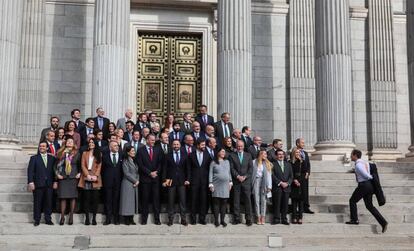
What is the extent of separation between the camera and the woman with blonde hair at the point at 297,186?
1302cm

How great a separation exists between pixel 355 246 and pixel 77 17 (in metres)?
14.4

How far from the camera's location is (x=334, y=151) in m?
17.9

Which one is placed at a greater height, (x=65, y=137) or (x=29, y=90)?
(x=29, y=90)

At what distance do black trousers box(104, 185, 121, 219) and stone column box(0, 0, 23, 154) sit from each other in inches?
213

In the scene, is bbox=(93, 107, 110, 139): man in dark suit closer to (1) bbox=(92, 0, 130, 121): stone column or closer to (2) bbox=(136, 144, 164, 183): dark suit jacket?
(2) bbox=(136, 144, 164, 183): dark suit jacket

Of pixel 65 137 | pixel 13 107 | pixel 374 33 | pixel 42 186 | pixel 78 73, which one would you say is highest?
pixel 374 33

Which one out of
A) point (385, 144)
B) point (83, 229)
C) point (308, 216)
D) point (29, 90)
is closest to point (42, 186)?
point (83, 229)

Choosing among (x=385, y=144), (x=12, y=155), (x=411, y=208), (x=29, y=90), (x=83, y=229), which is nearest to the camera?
(x=83, y=229)

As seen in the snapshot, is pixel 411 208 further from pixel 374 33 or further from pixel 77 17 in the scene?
pixel 77 17

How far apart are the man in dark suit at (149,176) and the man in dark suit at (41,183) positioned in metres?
2.01

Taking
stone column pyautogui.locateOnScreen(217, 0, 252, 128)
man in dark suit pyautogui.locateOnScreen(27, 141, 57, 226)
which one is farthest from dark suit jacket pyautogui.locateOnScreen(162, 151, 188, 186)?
stone column pyautogui.locateOnScreen(217, 0, 252, 128)

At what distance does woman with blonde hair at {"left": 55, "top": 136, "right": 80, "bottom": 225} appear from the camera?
12125 millimetres

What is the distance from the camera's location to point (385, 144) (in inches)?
877

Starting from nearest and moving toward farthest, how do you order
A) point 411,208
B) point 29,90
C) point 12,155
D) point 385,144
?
point 411,208 → point 12,155 → point 29,90 → point 385,144
